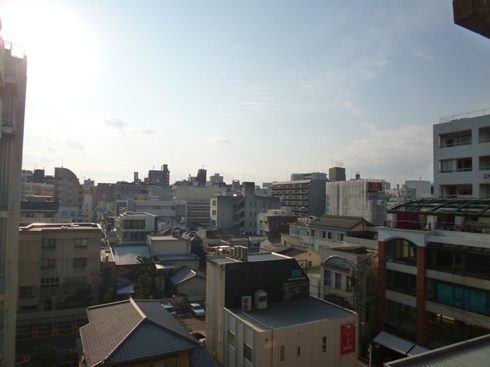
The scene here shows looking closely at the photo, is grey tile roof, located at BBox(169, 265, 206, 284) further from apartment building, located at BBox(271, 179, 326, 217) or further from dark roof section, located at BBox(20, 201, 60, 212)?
apartment building, located at BBox(271, 179, 326, 217)

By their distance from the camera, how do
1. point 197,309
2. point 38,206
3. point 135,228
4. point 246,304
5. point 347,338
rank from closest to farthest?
point 347,338 < point 246,304 < point 197,309 < point 135,228 < point 38,206

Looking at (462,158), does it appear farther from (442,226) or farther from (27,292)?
(27,292)

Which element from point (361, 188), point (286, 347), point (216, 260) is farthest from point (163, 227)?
point (286, 347)

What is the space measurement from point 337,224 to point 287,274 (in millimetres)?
25068

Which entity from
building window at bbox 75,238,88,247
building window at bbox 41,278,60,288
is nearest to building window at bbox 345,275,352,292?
building window at bbox 75,238,88,247

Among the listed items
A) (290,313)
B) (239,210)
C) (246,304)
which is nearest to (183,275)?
(246,304)

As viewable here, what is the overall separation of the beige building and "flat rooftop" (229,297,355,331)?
21.8 meters

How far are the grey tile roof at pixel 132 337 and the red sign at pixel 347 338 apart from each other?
9562mm

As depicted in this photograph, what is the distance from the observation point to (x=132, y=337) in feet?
51.4

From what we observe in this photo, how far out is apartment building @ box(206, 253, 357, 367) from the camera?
776 inches

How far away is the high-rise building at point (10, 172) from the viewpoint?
64.7 ft

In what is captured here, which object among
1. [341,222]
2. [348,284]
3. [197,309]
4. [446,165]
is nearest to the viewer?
[348,284]

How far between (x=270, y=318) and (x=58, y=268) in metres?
25.8

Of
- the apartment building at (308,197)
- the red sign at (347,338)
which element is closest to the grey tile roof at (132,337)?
the red sign at (347,338)
